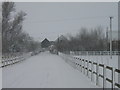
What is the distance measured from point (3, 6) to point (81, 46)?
58819mm

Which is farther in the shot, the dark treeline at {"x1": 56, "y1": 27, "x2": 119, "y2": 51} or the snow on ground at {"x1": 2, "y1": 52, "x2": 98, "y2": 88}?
the dark treeline at {"x1": 56, "y1": 27, "x2": 119, "y2": 51}

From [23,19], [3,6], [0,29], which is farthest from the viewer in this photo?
[23,19]

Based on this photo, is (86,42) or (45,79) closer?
(45,79)

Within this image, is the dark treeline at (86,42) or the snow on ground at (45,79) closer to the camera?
the snow on ground at (45,79)

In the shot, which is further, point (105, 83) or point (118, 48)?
point (118, 48)

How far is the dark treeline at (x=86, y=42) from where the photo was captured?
10662cm

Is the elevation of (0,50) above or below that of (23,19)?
below

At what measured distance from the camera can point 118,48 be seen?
101625mm

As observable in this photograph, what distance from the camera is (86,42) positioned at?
11738 cm

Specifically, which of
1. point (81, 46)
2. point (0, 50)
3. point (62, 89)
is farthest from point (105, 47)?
point (62, 89)

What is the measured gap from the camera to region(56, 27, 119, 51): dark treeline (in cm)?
10662

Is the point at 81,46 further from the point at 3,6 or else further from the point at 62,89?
the point at 62,89

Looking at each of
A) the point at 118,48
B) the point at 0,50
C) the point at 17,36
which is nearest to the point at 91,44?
the point at 118,48

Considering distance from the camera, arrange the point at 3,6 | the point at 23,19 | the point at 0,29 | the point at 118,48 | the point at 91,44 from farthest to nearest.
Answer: the point at 91,44, the point at 118,48, the point at 23,19, the point at 3,6, the point at 0,29
